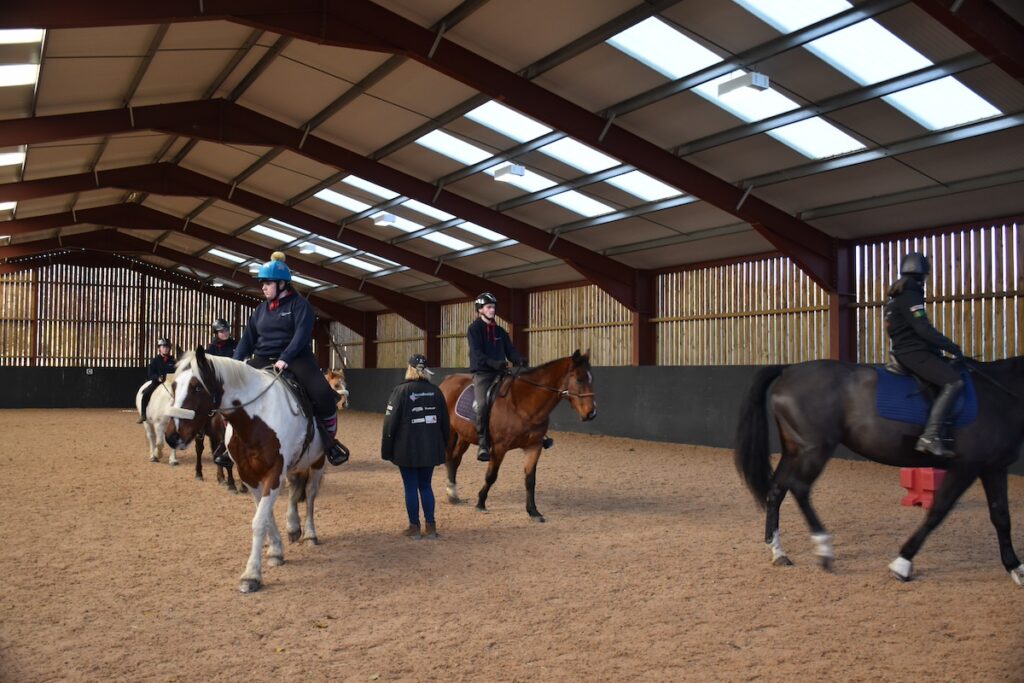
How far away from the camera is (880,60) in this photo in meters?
8.76

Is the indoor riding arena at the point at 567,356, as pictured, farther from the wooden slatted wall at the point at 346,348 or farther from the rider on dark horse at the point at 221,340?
the wooden slatted wall at the point at 346,348

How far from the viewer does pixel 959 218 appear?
11984mm

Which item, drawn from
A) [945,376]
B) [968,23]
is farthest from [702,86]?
[945,376]

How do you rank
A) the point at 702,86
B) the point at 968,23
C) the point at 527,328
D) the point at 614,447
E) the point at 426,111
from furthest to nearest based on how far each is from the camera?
the point at 527,328 → the point at 614,447 → the point at 426,111 → the point at 702,86 → the point at 968,23

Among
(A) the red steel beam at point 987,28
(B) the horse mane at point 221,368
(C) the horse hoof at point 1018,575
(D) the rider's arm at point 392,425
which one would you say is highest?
(A) the red steel beam at point 987,28

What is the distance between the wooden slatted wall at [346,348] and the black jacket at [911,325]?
26708 mm

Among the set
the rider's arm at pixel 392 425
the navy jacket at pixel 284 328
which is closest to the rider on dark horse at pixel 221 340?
the navy jacket at pixel 284 328

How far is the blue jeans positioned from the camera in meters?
6.68

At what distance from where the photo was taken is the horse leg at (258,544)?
5.16m

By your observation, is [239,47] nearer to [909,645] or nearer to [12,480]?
[12,480]

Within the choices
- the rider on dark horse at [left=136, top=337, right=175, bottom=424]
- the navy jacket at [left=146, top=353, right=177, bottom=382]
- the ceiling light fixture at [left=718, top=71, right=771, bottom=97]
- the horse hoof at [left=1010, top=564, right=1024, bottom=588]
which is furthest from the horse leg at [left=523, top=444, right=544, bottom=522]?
the navy jacket at [left=146, top=353, right=177, bottom=382]

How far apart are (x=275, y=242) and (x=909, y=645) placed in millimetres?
22722

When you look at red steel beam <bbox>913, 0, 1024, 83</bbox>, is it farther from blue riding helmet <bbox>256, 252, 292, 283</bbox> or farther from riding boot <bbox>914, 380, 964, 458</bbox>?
blue riding helmet <bbox>256, 252, 292, 283</bbox>

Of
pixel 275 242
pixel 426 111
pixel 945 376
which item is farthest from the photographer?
pixel 275 242
